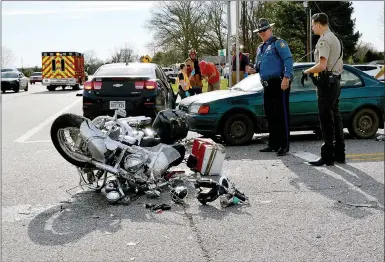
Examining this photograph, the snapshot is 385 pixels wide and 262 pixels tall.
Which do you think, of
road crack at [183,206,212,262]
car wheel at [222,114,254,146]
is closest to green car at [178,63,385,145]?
car wheel at [222,114,254,146]

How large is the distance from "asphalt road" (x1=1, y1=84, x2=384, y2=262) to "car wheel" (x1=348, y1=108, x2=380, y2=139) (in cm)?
209

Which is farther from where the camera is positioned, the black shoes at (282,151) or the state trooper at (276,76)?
the black shoes at (282,151)

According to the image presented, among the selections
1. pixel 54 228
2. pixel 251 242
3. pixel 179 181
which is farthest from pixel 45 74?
pixel 251 242

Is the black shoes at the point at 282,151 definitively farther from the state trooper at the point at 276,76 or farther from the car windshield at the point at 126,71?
the car windshield at the point at 126,71

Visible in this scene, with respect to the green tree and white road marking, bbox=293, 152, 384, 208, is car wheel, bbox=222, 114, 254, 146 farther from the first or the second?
the green tree

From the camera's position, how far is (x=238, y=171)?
6305 millimetres

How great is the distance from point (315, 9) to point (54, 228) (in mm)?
2823

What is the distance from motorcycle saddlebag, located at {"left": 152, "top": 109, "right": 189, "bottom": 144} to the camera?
548 centimetres

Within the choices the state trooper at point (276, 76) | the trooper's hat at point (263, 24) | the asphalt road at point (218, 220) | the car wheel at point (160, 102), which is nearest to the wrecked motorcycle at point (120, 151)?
the asphalt road at point (218, 220)

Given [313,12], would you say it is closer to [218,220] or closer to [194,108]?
[218,220]

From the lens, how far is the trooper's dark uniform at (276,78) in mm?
6925

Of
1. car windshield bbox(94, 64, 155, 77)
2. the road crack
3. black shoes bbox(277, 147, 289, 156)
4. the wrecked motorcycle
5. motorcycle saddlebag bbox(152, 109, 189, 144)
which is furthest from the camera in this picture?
car windshield bbox(94, 64, 155, 77)

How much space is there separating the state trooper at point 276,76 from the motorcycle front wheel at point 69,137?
2.99 m

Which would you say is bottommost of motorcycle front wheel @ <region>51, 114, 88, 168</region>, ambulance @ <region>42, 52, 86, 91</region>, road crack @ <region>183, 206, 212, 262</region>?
road crack @ <region>183, 206, 212, 262</region>
